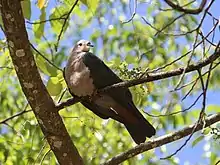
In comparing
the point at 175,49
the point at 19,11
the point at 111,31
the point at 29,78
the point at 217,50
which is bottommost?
the point at 217,50

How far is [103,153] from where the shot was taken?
4746 millimetres

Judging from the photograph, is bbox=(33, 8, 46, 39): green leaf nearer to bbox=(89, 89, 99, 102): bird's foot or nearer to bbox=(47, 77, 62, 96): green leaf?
bbox=(47, 77, 62, 96): green leaf

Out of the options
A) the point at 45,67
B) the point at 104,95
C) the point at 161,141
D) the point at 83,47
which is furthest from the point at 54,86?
the point at 83,47

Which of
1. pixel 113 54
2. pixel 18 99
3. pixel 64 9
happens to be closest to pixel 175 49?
pixel 113 54

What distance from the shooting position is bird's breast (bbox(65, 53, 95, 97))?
10.2 ft

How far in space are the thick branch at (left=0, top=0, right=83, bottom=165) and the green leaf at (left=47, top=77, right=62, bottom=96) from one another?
231 mm

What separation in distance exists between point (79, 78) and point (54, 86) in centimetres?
59

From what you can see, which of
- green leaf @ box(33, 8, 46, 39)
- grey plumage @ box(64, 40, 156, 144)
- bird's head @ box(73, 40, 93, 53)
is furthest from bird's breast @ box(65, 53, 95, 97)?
green leaf @ box(33, 8, 46, 39)

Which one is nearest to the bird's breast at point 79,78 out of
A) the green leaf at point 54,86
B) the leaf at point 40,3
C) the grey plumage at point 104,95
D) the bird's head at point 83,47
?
the grey plumage at point 104,95

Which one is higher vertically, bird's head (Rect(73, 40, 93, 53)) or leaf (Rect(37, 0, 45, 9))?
bird's head (Rect(73, 40, 93, 53))

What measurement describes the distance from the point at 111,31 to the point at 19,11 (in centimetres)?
246

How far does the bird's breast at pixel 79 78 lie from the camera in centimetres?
310

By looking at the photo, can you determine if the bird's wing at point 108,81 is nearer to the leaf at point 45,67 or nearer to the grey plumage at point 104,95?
the grey plumage at point 104,95

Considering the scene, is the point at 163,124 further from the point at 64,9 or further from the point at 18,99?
the point at 18,99
